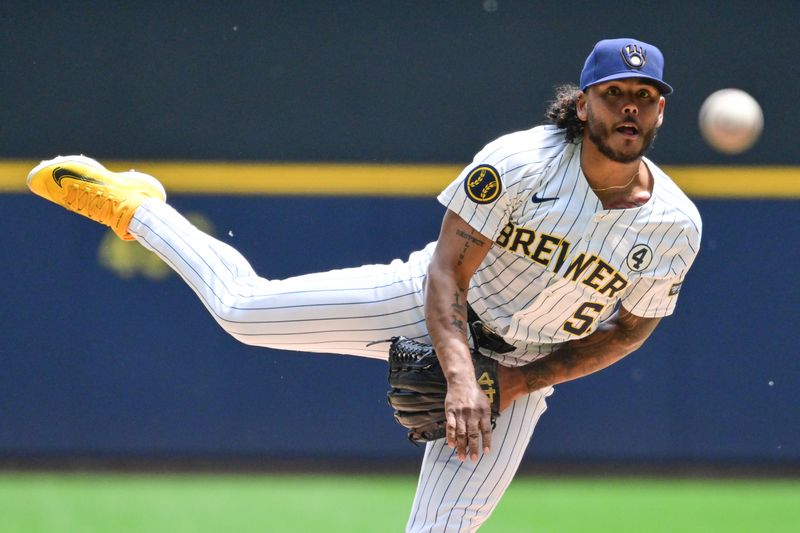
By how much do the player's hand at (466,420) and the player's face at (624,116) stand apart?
82cm

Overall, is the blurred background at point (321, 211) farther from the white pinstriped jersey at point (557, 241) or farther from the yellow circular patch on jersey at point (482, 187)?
the yellow circular patch on jersey at point (482, 187)

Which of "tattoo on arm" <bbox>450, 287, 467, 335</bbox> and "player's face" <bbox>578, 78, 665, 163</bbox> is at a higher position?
"player's face" <bbox>578, 78, 665, 163</bbox>

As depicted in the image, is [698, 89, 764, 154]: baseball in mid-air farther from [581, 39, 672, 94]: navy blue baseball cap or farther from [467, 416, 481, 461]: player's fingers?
[467, 416, 481, 461]: player's fingers

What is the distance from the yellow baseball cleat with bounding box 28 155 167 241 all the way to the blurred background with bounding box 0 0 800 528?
6.84 feet

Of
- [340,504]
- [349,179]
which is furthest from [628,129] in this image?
[349,179]

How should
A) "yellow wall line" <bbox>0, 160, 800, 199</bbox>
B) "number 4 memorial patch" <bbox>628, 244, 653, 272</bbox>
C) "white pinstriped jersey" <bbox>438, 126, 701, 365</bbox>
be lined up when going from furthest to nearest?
"yellow wall line" <bbox>0, 160, 800, 199</bbox>
"number 4 memorial patch" <bbox>628, 244, 653, 272</bbox>
"white pinstriped jersey" <bbox>438, 126, 701, 365</bbox>

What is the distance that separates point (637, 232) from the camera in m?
3.69

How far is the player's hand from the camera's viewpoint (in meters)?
3.29

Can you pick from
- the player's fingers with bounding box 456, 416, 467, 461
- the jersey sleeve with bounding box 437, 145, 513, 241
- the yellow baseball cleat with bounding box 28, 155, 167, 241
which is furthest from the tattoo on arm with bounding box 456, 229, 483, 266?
the yellow baseball cleat with bounding box 28, 155, 167, 241

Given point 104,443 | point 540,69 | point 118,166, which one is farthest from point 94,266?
point 540,69

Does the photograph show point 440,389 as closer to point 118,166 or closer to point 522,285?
point 522,285

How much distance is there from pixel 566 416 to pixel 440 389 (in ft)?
9.70

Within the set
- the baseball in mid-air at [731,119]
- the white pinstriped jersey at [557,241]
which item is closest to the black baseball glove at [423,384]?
the white pinstriped jersey at [557,241]

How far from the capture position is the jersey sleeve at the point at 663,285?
148 inches
